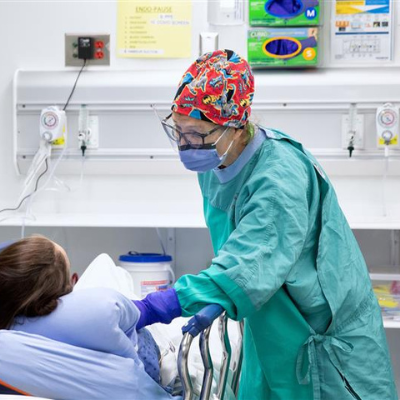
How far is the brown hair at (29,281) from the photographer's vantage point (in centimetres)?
157

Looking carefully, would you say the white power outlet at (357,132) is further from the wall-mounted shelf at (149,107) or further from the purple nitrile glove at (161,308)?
the purple nitrile glove at (161,308)

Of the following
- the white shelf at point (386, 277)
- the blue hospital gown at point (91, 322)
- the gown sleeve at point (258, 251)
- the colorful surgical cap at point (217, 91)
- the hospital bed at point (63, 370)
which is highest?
the colorful surgical cap at point (217, 91)

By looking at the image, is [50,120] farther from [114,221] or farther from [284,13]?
[284,13]

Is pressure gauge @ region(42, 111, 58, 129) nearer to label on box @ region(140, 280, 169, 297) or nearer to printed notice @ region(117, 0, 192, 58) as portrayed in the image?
printed notice @ region(117, 0, 192, 58)

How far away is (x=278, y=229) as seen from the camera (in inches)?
56.0

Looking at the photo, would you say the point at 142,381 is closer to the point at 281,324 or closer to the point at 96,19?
the point at 281,324

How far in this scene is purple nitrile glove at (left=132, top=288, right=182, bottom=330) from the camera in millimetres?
1328

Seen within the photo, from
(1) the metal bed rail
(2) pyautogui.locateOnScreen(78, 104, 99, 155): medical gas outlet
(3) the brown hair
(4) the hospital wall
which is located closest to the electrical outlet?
(4) the hospital wall

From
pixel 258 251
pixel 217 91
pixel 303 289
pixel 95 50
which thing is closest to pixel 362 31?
pixel 95 50

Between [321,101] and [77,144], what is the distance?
1.11 meters

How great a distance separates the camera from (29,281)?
160cm

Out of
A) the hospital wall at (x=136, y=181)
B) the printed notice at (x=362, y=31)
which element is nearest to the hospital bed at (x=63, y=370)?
the hospital wall at (x=136, y=181)

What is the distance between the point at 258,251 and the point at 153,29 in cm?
198

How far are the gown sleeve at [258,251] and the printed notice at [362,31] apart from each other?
5.48ft
